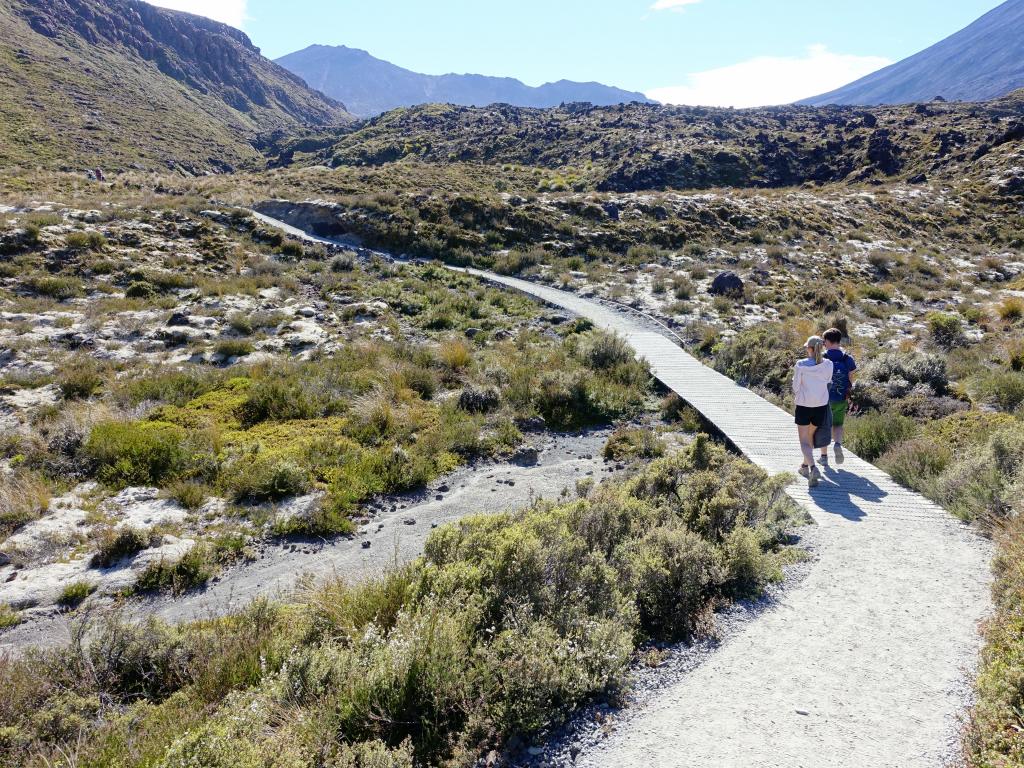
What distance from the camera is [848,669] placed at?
3969 millimetres

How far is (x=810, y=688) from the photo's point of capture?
380cm

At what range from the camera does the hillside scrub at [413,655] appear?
3316mm

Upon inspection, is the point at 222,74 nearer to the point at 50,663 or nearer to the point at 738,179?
the point at 738,179

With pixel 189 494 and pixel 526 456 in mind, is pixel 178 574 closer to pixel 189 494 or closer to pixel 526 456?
pixel 189 494

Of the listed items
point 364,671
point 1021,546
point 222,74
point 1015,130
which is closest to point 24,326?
point 364,671

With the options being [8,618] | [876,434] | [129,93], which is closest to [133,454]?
[8,618]

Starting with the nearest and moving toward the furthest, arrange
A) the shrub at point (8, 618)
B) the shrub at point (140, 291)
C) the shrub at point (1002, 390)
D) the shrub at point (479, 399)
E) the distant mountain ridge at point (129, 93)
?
the shrub at point (8, 618) < the shrub at point (1002, 390) < the shrub at point (479, 399) < the shrub at point (140, 291) < the distant mountain ridge at point (129, 93)

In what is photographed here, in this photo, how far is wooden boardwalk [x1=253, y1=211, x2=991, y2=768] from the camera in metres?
3.32

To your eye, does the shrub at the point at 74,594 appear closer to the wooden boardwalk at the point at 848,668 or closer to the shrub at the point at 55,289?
the wooden boardwalk at the point at 848,668

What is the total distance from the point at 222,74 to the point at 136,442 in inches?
6284

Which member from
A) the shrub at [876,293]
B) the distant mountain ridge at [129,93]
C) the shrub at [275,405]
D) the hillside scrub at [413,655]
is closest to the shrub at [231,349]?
the shrub at [275,405]

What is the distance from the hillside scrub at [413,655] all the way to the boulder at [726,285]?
1723 centimetres

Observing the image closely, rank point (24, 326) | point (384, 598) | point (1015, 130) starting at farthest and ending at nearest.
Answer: point (1015, 130)
point (24, 326)
point (384, 598)

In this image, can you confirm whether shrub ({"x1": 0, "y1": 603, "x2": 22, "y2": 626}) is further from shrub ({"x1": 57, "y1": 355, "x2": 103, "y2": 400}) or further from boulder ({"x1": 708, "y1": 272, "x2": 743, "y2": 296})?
boulder ({"x1": 708, "y1": 272, "x2": 743, "y2": 296})
